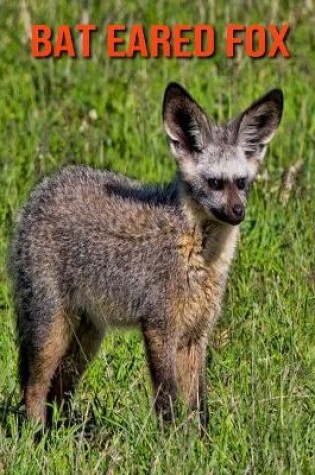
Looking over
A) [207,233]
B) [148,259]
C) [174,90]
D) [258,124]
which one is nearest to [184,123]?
[174,90]

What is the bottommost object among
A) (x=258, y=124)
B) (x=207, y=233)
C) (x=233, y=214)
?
(x=207, y=233)

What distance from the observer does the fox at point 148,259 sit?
6.21m

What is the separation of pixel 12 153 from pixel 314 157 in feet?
6.70

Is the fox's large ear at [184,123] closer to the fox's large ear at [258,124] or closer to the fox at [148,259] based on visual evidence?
the fox at [148,259]

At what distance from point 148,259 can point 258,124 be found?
845 millimetres

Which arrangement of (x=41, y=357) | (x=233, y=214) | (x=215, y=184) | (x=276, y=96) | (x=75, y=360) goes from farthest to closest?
(x=75, y=360), (x=41, y=357), (x=276, y=96), (x=215, y=184), (x=233, y=214)

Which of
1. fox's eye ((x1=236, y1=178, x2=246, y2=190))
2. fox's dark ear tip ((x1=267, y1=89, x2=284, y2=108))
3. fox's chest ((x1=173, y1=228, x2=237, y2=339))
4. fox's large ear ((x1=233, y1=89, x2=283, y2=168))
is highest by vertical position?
fox's dark ear tip ((x1=267, y1=89, x2=284, y2=108))

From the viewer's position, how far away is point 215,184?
6.23 metres

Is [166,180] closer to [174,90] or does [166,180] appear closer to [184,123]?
[184,123]

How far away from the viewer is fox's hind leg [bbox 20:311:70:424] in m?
6.48

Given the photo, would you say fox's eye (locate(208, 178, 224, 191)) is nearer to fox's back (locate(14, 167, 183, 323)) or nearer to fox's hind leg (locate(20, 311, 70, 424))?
fox's back (locate(14, 167, 183, 323))

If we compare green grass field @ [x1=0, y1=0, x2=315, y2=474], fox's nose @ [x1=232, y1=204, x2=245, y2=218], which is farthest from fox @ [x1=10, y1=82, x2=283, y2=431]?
green grass field @ [x1=0, y1=0, x2=315, y2=474]

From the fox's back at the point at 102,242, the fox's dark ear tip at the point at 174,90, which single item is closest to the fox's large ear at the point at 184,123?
the fox's dark ear tip at the point at 174,90

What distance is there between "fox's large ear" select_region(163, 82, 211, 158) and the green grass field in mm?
913
